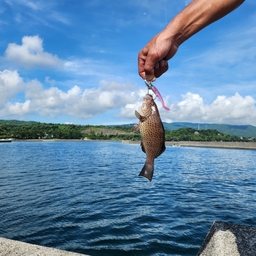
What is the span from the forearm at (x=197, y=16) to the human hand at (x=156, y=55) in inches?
2.6

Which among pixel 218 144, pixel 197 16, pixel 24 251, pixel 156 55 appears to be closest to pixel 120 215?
pixel 24 251

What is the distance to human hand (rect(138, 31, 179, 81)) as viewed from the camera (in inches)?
102

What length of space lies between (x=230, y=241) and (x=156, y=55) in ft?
13.7

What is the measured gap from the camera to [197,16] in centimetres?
249

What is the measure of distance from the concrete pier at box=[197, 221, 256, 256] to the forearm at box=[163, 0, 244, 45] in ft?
13.3

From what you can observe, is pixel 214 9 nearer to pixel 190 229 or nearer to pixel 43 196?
pixel 190 229

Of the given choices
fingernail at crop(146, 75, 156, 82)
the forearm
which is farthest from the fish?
the forearm

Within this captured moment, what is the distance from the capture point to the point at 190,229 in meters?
10.7

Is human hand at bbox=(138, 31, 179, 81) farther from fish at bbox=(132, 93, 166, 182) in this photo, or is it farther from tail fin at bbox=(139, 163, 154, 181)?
tail fin at bbox=(139, 163, 154, 181)

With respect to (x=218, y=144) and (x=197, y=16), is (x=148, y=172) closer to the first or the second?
(x=197, y=16)

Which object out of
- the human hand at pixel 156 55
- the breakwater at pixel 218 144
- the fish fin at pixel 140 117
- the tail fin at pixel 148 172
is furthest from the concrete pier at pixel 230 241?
the breakwater at pixel 218 144

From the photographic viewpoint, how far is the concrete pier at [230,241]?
15.9 ft

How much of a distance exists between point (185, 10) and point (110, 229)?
9713 millimetres

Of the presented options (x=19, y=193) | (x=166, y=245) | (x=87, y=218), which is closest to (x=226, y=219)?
(x=166, y=245)
